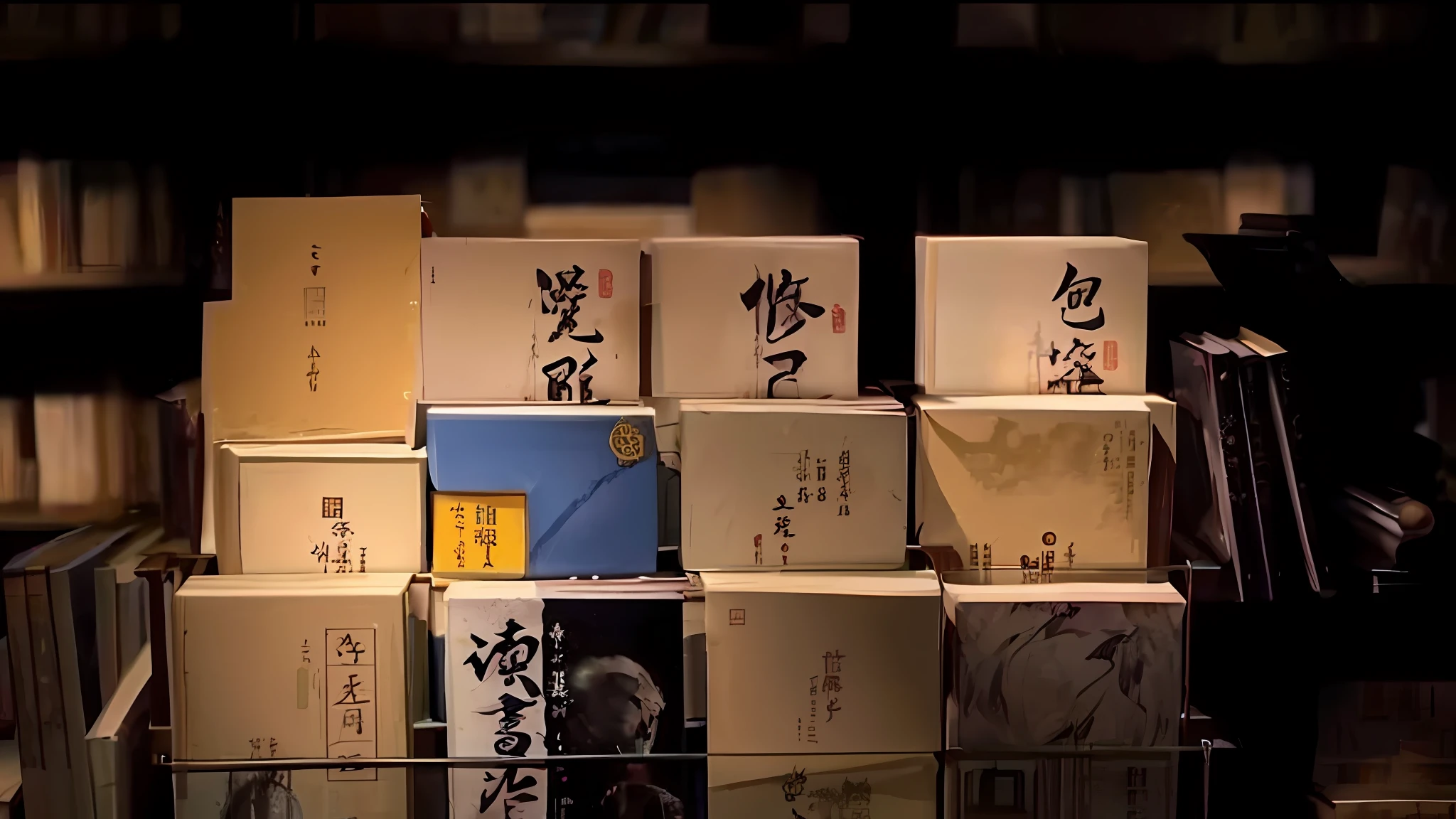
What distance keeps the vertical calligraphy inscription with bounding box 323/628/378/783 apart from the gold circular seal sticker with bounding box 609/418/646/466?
481mm

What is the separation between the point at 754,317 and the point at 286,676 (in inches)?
37.4

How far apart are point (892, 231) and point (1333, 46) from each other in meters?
0.93

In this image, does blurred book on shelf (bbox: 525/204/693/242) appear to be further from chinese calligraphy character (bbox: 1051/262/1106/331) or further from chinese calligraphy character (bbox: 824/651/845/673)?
chinese calligraphy character (bbox: 824/651/845/673)

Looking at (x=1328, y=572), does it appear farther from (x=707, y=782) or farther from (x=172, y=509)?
(x=172, y=509)

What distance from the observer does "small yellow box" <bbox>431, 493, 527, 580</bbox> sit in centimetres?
183

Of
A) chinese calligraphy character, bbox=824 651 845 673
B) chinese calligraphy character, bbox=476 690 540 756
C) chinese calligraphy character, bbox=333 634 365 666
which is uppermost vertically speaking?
chinese calligraphy character, bbox=333 634 365 666

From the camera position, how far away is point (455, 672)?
70.4 inches

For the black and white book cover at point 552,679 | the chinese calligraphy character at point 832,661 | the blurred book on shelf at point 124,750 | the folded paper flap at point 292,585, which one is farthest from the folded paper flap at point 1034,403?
the blurred book on shelf at point 124,750

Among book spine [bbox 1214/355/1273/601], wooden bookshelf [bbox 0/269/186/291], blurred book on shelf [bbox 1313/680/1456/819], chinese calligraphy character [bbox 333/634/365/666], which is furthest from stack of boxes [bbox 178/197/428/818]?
blurred book on shelf [bbox 1313/680/1456/819]

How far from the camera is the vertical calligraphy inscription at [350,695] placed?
1.77 metres

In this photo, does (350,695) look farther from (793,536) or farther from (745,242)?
(745,242)

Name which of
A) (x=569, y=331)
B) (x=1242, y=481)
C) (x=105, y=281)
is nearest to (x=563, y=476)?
(x=569, y=331)

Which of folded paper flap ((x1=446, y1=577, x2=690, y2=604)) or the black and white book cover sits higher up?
folded paper flap ((x1=446, y1=577, x2=690, y2=604))

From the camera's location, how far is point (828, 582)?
5.94ft
